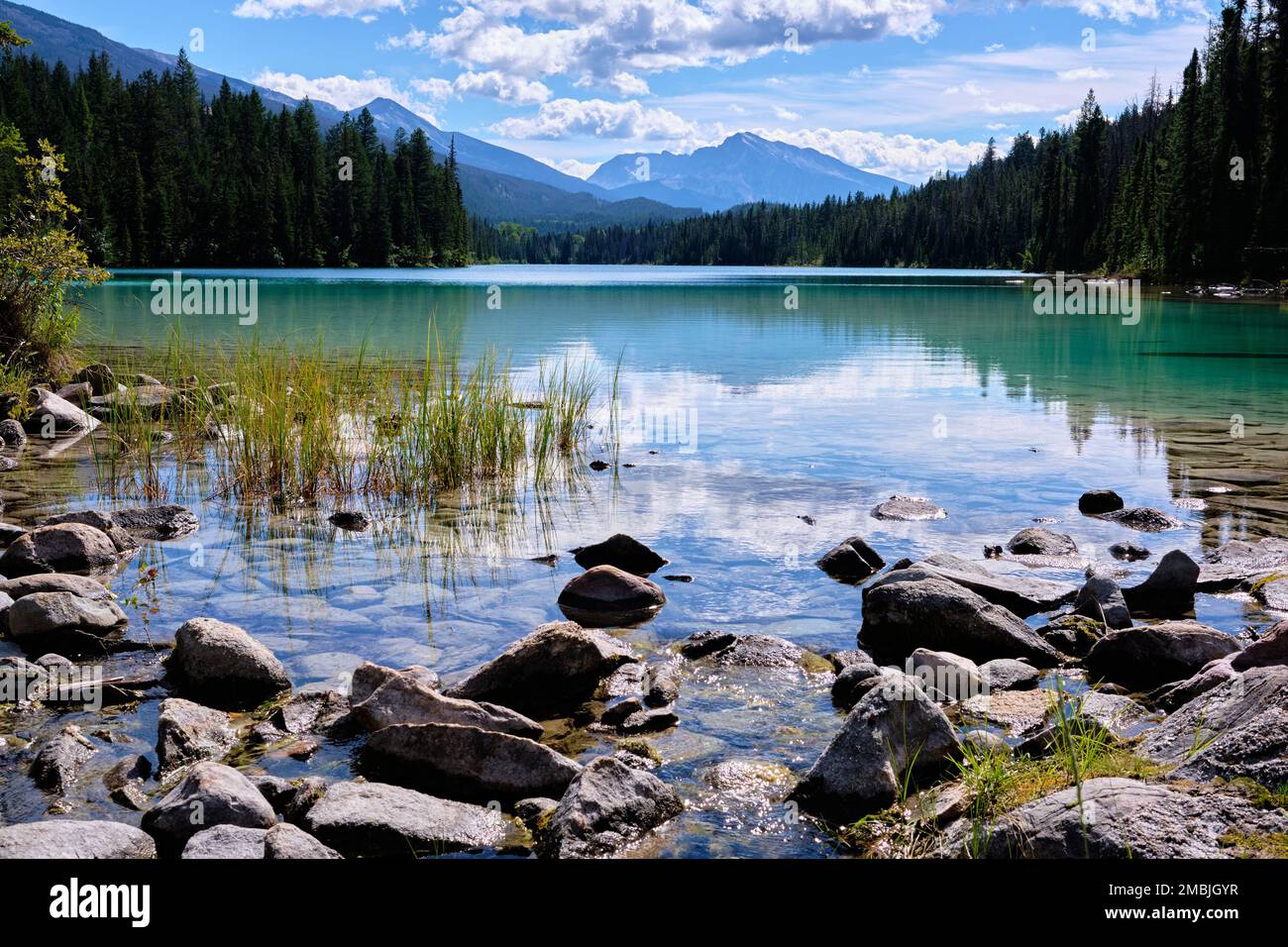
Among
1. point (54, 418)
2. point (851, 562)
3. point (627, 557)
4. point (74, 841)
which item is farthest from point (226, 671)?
point (54, 418)

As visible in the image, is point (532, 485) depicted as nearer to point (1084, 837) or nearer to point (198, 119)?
point (1084, 837)

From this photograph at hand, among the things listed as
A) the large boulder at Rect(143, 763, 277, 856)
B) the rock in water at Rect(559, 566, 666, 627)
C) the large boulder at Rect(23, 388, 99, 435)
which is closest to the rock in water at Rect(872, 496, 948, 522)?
the rock in water at Rect(559, 566, 666, 627)

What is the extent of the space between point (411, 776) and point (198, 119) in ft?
521

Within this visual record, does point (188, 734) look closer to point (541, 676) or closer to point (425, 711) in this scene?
point (425, 711)

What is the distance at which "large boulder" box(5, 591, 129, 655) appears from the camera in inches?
291

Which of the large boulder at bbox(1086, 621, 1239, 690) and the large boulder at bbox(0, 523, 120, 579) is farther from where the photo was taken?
the large boulder at bbox(0, 523, 120, 579)

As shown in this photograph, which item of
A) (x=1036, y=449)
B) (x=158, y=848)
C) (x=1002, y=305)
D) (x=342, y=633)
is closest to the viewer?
(x=158, y=848)

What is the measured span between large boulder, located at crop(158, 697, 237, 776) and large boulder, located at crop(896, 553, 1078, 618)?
479 cm

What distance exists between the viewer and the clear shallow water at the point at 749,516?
671cm

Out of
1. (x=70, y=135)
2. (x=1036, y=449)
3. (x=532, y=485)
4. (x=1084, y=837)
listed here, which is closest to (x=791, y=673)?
(x=1084, y=837)

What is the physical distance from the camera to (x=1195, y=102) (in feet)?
271

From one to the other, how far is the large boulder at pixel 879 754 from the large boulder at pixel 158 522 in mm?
7704

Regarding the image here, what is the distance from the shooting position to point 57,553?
30.2 ft

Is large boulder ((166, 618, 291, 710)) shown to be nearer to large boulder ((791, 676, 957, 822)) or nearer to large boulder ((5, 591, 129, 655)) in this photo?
large boulder ((5, 591, 129, 655))
